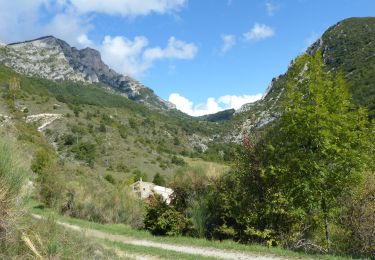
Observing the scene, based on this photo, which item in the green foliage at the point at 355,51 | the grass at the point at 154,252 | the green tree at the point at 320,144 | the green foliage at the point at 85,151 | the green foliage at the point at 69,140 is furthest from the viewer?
the green foliage at the point at 355,51

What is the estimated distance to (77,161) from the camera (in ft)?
266

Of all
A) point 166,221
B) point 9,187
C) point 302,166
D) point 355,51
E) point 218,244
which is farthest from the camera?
point 355,51

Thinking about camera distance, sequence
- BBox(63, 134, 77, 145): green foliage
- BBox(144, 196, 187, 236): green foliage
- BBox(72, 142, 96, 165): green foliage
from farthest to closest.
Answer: BBox(63, 134, 77, 145): green foliage
BBox(72, 142, 96, 165): green foliage
BBox(144, 196, 187, 236): green foliage

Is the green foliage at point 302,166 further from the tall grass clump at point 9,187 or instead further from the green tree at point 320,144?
the tall grass clump at point 9,187

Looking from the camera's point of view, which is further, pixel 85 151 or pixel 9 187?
pixel 85 151

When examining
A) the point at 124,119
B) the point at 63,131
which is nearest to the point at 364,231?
the point at 63,131

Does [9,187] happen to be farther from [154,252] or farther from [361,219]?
[361,219]

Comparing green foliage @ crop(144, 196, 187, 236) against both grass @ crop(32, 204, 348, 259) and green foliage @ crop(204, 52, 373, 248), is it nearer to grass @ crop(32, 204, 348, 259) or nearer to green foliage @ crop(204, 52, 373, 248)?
grass @ crop(32, 204, 348, 259)

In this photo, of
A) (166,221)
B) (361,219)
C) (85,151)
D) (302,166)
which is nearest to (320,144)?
(302,166)

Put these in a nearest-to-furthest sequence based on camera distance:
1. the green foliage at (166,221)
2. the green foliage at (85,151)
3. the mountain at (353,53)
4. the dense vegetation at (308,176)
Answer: the dense vegetation at (308,176)
the green foliage at (166,221)
the green foliage at (85,151)
the mountain at (353,53)

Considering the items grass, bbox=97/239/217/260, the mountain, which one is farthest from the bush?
the mountain

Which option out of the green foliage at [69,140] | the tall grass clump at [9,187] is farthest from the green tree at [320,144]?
the green foliage at [69,140]

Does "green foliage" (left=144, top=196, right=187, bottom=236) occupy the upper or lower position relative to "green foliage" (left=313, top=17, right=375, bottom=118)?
lower

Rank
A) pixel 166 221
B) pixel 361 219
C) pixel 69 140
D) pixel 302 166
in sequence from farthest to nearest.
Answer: pixel 69 140 < pixel 166 221 < pixel 302 166 < pixel 361 219
